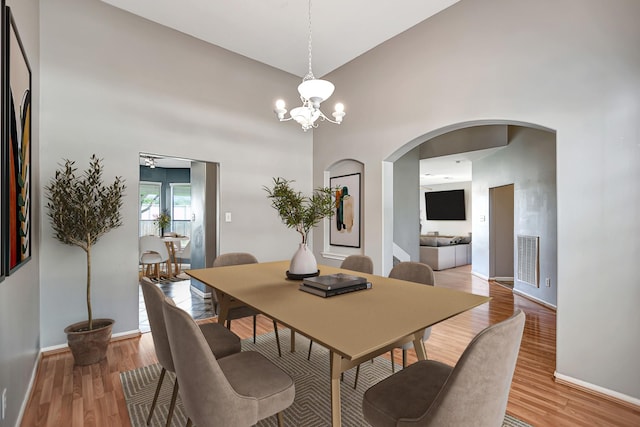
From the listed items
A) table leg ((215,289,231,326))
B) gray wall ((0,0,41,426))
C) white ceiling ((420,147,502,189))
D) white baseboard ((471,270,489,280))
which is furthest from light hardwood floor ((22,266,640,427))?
white ceiling ((420,147,502,189))

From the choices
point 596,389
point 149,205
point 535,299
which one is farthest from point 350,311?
point 149,205

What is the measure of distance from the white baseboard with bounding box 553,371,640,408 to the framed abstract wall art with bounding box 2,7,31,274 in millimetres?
3594

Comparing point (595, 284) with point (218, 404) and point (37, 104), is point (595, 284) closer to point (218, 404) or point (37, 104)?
point (218, 404)

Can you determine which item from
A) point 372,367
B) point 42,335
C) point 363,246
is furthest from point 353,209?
point 42,335

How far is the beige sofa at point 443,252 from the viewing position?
23.9 feet

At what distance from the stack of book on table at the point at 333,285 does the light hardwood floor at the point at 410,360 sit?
1.32 metres

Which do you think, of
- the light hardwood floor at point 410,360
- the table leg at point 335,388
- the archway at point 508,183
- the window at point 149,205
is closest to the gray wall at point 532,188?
the archway at point 508,183

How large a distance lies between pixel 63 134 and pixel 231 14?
6.50 feet

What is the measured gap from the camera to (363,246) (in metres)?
3.94

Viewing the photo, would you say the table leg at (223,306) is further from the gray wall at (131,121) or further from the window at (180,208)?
the window at (180,208)

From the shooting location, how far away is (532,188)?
482cm

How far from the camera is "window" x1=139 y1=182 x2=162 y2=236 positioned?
808 cm

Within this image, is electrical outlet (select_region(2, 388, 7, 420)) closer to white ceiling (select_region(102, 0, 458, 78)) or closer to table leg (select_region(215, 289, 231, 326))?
table leg (select_region(215, 289, 231, 326))

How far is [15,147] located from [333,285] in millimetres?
1929
